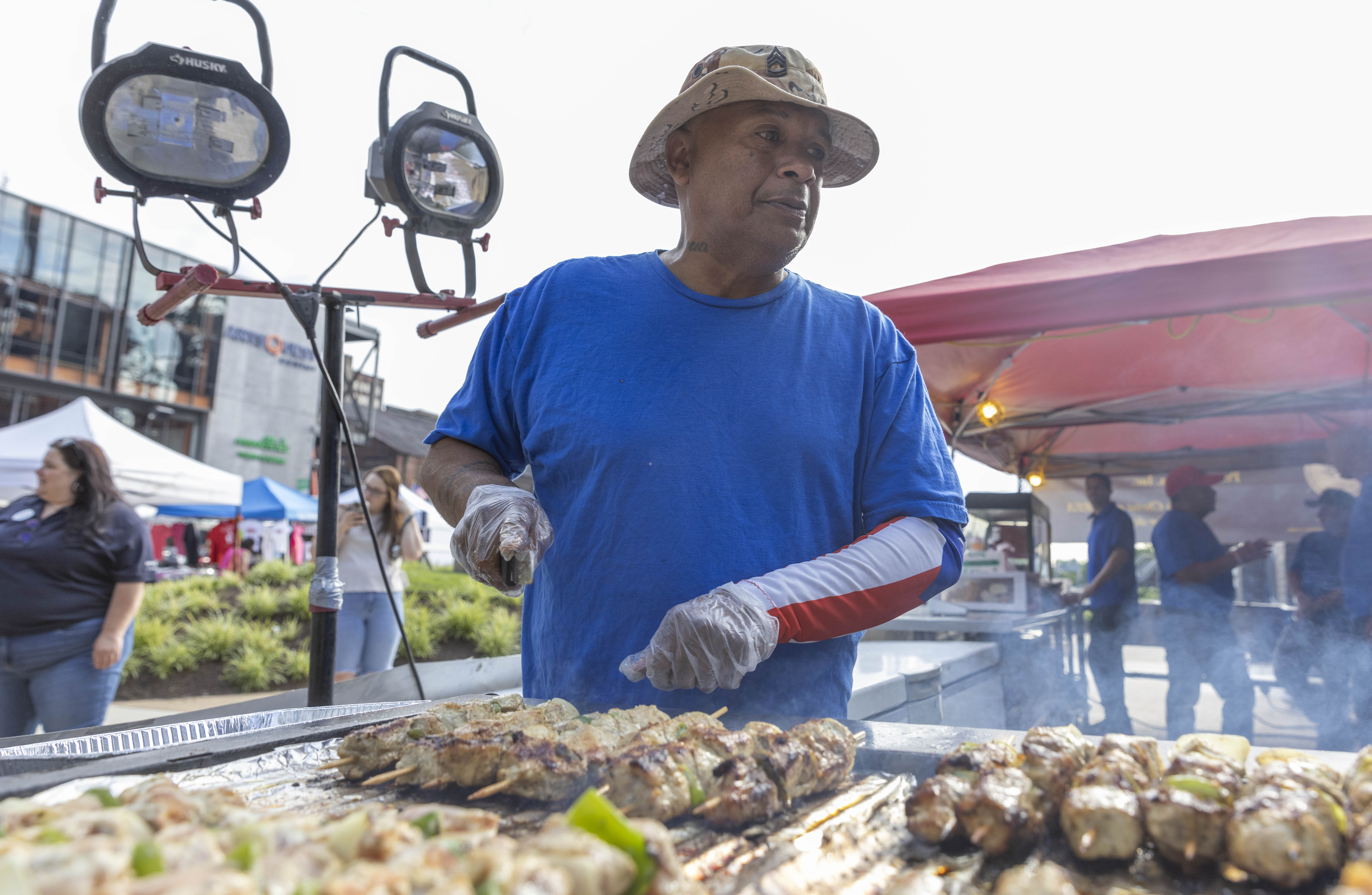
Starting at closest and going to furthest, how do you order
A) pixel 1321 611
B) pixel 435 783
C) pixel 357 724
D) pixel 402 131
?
pixel 435 783 → pixel 357 724 → pixel 402 131 → pixel 1321 611

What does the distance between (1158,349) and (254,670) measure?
994 centimetres

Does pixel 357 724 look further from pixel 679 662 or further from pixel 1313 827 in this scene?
pixel 1313 827

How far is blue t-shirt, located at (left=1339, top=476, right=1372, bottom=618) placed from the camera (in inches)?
188

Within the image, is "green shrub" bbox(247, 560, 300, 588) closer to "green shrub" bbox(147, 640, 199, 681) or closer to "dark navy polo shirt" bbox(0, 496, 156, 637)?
"green shrub" bbox(147, 640, 199, 681)

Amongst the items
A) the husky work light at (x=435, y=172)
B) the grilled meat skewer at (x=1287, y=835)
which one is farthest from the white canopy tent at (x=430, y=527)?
the grilled meat skewer at (x=1287, y=835)

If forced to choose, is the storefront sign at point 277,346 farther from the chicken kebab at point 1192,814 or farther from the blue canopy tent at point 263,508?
the chicken kebab at point 1192,814

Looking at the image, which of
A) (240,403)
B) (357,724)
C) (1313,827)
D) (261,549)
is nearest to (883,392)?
(1313,827)

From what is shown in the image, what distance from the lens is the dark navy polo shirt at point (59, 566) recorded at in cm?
446

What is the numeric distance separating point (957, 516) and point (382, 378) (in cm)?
301

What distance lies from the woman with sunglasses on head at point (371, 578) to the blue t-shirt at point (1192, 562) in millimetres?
6615

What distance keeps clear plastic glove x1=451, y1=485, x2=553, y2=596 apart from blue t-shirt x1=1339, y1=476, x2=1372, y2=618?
17.2 feet

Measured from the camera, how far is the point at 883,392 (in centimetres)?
228

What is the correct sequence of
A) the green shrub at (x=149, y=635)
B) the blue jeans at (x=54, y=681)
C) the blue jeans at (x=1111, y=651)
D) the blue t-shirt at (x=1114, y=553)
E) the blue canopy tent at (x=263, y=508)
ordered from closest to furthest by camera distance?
the blue jeans at (x=54, y=681) < the blue jeans at (x=1111, y=651) < the blue t-shirt at (x=1114, y=553) < the green shrub at (x=149, y=635) < the blue canopy tent at (x=263, y=508)

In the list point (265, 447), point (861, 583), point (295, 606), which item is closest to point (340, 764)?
point (861, 583)
